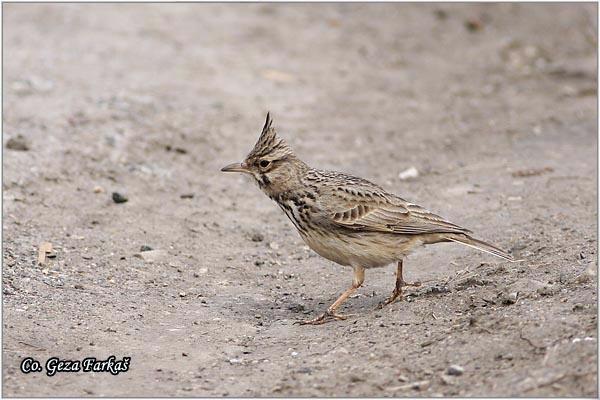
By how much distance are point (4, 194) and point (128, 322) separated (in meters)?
2.97

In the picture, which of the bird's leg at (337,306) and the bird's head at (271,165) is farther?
the bird's head at (271,165)

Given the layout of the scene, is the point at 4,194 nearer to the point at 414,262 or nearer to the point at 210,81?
the point at 414,262

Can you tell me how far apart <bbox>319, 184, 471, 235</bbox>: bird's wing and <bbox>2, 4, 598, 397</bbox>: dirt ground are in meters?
0.50

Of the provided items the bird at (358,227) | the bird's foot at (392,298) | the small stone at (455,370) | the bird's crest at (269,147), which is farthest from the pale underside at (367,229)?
the small stone at (455,370)

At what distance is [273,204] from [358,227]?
3.16 m

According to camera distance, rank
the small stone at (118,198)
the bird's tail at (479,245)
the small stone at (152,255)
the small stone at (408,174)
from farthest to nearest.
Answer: the small stone at (408,174), the small stone at (118,198), the small stone at (152,255), the bird's tail at (479,245)

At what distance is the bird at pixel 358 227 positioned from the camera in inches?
291

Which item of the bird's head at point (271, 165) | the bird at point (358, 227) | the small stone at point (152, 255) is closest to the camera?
the bird at point (358, 227)

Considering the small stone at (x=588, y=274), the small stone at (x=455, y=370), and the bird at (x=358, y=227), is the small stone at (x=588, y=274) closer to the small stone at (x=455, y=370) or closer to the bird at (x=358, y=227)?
the bird at (x=358, y=227)

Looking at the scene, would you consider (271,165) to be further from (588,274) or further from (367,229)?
(588,274)

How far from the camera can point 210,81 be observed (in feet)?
45.6

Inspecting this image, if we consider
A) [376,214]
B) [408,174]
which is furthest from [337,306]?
[408,174]

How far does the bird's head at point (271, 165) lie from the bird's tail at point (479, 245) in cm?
135

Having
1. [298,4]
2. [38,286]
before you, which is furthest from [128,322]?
[298,4]
